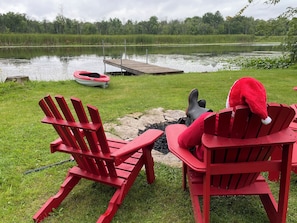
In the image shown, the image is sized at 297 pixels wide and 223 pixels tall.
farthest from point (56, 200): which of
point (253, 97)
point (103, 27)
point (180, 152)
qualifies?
point (103, 27)

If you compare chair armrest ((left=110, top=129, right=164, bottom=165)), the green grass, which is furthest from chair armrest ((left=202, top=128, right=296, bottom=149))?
the green grass

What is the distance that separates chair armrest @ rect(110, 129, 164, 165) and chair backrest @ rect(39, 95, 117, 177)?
6 centimetres

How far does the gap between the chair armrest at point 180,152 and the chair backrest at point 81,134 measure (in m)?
0.49

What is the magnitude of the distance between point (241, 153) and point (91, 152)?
109 cm

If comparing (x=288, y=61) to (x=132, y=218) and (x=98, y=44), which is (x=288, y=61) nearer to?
(x=132, y=218)

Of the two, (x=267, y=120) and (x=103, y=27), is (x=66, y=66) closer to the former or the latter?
(x=267, y=120)

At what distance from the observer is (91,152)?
2.03 m

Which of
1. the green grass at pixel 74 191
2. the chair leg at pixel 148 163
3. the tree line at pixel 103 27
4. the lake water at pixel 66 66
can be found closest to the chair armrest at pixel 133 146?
the chair leg at pixel 148 163

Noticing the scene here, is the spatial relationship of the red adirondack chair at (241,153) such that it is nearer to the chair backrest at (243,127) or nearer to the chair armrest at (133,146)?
the chair backrest at (243,127)

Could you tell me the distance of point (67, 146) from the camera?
2.18 m

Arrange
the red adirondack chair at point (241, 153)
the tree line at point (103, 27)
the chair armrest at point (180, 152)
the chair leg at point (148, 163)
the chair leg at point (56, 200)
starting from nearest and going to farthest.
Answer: the red adirondack chair at point (241, 153), the chair armrest at point (180, 152), the chair leg at point (56, 200), the chair leg at point (148, 163), the tree line at point (103, 27)

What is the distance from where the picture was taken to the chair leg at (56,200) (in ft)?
7.21

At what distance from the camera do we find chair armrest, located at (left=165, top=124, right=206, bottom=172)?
70.0 inches

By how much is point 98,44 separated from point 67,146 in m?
33.2
